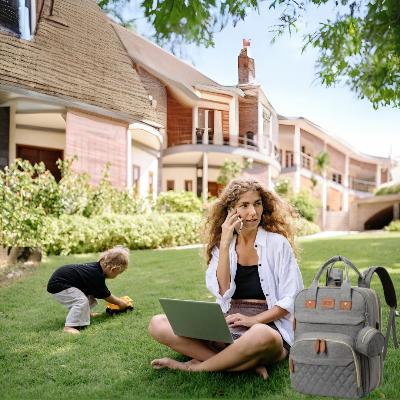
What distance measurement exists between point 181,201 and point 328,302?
235cm

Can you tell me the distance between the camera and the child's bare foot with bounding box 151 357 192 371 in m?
2.23

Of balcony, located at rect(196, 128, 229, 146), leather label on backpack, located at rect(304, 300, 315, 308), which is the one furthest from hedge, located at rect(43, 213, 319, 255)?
leather label on backpack, located at rect(304, 300, 315, 308)

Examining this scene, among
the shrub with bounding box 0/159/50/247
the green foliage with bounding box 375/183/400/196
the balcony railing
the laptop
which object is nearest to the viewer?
the laptop

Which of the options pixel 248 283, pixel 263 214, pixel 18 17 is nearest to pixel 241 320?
pixel 248 283

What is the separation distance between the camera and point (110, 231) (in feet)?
19.3

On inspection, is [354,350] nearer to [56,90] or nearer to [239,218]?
[239,218]

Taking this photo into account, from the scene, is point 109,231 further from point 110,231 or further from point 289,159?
A: point 289,159

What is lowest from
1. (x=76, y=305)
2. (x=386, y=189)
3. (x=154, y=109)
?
(x=76, y=305)

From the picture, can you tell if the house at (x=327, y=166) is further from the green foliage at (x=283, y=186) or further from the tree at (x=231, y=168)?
the tree at (x=231, y=168)

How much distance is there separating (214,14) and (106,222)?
3.54 meters

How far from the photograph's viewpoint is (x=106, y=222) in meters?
5.97

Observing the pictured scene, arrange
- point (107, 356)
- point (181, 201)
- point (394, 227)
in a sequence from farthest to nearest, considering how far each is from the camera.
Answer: point (394, 227)
point (181, 201)
point (107, 356)

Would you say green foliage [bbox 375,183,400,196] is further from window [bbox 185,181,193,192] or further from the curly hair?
the curly hair

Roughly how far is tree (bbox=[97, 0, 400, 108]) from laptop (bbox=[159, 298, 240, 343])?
1378 mm
